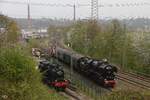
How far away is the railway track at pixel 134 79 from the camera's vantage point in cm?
3659

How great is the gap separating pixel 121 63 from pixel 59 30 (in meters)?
37.0

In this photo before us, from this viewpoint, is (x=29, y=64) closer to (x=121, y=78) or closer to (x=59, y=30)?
(x=121, y=78)

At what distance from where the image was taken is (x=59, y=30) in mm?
84812

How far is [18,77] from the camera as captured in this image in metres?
17.4

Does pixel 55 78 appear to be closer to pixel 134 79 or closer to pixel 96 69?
pixel 96 69

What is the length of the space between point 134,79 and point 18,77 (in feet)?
81.1

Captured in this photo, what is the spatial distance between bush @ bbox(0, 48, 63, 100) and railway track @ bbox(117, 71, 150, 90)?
1969 cm

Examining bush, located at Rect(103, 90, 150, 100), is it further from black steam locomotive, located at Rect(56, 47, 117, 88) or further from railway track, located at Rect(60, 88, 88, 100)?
black steam locomotive, located at Rect(56, 47, 117, 88)

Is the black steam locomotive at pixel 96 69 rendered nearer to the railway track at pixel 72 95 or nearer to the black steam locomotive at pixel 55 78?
the railway track at pixel 72 95

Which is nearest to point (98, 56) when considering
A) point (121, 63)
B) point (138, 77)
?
point (121, 63)

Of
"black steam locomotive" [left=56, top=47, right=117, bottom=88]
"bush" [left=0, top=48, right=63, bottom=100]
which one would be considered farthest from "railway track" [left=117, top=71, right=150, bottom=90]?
"bush" [left=0, top=48, right=63, bottom=100]

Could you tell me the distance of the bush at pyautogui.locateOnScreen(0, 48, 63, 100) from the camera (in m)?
16.0

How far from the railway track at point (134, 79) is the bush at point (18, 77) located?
775 inches

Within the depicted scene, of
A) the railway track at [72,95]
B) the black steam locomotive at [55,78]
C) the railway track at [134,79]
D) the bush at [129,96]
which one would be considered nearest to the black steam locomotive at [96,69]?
the railway track at [134,79]
